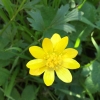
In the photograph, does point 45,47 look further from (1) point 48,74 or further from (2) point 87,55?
(2) point 87,55

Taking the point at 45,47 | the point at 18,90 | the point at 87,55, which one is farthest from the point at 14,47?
the point at 87,55

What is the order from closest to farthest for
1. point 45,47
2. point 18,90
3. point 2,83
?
point 45,47, point 2,83, point 18,90

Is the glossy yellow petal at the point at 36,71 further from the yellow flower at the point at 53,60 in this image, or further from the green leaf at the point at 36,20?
the green leaf at the point at 36,20

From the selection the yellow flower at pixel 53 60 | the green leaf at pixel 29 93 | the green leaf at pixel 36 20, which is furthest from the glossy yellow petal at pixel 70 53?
the green leaf at pixel 29 93

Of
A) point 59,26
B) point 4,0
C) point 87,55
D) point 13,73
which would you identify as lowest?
point 87,55

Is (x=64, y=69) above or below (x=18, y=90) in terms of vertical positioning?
above

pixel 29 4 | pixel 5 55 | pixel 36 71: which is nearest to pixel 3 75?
pixel 5 55

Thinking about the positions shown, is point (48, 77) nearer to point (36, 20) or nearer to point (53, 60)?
point (53, 60)
